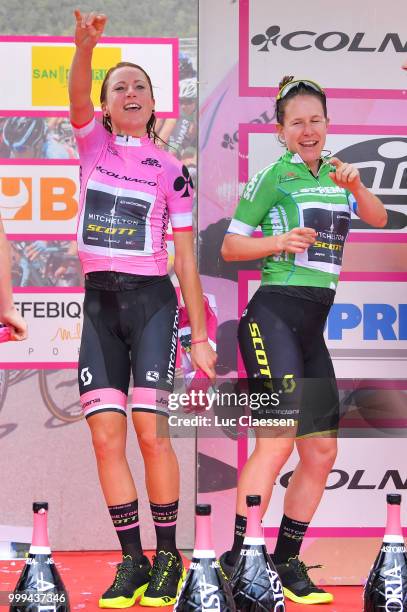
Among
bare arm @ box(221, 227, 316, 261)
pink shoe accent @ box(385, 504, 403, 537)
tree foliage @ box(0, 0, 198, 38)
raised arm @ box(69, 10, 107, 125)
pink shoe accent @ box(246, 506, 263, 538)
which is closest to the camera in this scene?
pink shoe accent @ box(246, 506, 263, 538)

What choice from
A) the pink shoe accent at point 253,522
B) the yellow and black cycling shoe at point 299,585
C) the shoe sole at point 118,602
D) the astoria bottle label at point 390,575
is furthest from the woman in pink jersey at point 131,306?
the astoria bottle label at point 390,575

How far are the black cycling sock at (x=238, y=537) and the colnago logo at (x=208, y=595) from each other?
894 millimetres

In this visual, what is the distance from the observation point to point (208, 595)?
123 inches

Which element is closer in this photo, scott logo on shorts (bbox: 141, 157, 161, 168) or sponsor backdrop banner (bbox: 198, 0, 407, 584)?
scott logo on shorts (bbox: 141, 157, 161, 168)

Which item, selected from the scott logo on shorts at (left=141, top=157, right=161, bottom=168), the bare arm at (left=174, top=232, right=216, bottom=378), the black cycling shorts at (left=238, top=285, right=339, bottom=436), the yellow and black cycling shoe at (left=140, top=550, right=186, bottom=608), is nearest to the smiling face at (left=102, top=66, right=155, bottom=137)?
the scott logo on shorts at (left=141, top=157, right=161, bottom=168)

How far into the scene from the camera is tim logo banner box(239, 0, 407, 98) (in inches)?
180

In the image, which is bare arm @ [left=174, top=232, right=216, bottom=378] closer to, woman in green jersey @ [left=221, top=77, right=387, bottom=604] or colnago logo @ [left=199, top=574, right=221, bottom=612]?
woman in green jersey @ [left=221, top=77, right=387, bottom=604]

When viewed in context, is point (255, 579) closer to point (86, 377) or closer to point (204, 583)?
point (204, 583)

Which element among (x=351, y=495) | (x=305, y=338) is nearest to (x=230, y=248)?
(x=305, y=338)

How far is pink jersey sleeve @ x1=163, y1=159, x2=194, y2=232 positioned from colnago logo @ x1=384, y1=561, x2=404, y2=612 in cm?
149

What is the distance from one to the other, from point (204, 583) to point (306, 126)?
1.84 m

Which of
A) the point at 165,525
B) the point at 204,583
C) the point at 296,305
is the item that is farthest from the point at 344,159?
the point at 204,583

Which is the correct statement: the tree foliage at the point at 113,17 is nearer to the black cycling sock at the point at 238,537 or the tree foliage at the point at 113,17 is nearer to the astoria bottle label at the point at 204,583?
the black cycling sock at the point at 238,537

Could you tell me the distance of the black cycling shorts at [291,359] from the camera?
4.06 m
